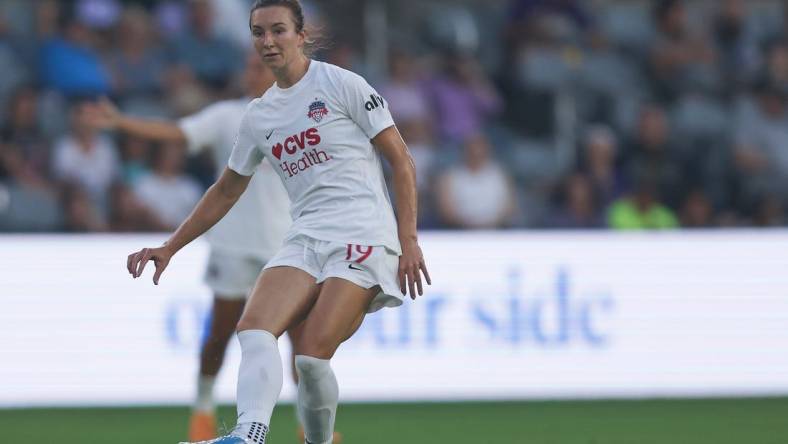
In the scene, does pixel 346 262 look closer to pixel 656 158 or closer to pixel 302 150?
pixel 302 150

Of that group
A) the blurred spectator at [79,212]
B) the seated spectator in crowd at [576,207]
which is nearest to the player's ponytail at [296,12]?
the blurred spectator at [79,212]

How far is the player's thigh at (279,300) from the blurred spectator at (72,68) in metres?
7.99

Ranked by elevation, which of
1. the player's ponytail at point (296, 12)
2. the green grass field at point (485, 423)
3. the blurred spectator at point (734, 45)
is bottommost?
the green grass field at point (485, 423)

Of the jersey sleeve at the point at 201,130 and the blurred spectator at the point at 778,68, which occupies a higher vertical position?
the blurred spectator at the point at 778,68

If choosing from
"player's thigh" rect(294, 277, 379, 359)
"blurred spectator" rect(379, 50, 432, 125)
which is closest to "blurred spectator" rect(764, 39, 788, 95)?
"blurred spectator" rect(379, 50, 432, 125)

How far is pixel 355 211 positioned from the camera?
6.28 metres

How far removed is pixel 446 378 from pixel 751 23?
7522mm

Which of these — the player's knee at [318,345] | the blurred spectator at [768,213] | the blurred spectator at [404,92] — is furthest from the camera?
the blurred spectator at [404,92]

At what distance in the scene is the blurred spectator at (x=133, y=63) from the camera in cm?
1398

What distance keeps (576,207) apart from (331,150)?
761 centimetres

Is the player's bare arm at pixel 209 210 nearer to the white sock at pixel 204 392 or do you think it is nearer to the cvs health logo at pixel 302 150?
the cvs health logo at pixel 302 150

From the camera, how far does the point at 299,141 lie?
20.5 feet

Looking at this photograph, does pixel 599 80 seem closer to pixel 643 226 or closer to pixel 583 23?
pixel 583 23

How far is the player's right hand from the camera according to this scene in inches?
249
